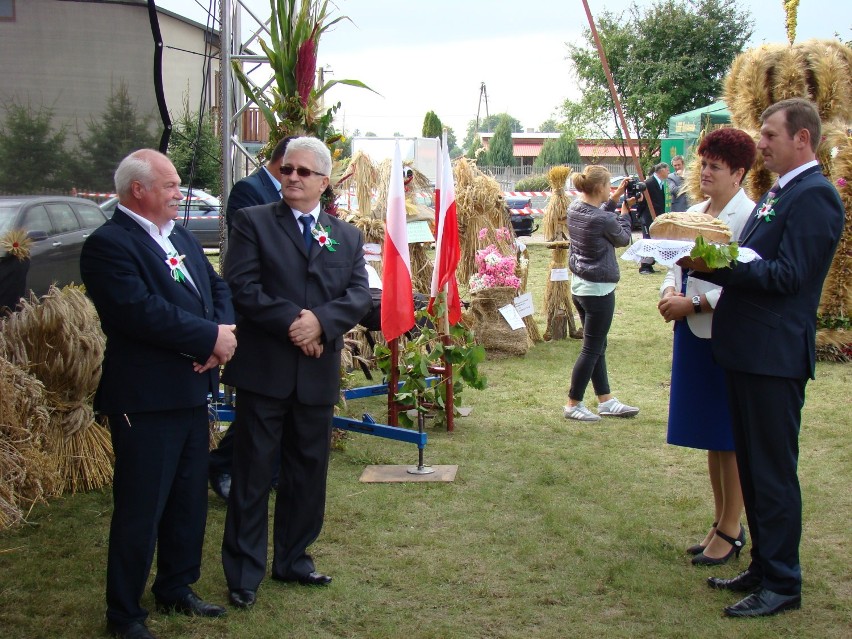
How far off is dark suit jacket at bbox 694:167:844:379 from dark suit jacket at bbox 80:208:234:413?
1.97 m

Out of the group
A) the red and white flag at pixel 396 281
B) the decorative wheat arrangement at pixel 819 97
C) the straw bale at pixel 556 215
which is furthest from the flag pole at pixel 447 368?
the straw bale at pixel 556 215

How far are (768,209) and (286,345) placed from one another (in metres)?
1.98

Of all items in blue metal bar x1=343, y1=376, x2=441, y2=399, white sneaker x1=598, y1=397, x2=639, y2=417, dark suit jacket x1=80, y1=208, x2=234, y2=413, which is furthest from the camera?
white sneaker x1=598, y1=397, x2=639, y2=417

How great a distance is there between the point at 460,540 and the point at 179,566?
4.89ft

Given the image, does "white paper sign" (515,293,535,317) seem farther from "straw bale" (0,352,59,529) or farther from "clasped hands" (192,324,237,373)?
"clasped hands" (192,324,237,373)

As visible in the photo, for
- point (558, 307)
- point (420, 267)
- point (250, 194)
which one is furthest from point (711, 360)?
point (558, 307)

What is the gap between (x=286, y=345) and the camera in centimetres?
372

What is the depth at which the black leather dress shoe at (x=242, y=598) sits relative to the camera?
3.71 m

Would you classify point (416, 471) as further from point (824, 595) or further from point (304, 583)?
point (824, 595)

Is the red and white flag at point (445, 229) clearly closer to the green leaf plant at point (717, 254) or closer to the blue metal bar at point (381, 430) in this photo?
the blue metal bar at point (381, 430)

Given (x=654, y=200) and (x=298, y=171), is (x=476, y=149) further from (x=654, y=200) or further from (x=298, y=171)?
(x=298, y=171)

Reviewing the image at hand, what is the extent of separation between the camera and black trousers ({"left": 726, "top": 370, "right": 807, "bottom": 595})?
360cm

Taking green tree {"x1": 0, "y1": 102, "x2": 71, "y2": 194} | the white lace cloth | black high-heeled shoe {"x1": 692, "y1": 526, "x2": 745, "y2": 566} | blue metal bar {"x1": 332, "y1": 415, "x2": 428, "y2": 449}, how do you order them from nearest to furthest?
the white lace cloth
black high-heeled shoe {"x1": 692, "y1": 526, "x2": 745, "y2": 566}
green tree {"x1": 0, "y1": 102, "x2": 71, "y2": 194}
blue metal bar {"x1": 332, "y1": 415, "x2": 428, "y2": 449}

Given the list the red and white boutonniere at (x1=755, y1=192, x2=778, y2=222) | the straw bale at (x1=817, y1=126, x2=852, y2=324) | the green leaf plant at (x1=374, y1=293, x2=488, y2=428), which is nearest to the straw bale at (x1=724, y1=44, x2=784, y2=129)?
the straw bale at (x1=817, y1=126, x2=852, y2=324)
